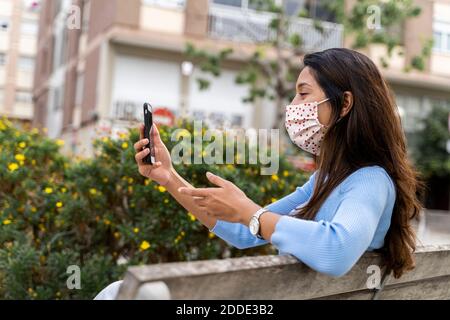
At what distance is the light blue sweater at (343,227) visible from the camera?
147 cm

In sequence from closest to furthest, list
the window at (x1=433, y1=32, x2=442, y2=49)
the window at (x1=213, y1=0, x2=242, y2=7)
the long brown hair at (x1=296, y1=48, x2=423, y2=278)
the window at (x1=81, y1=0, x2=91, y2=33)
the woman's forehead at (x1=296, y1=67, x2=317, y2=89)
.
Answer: the long brown hair at (x1=296, y1=48, x2=423, y2=278)
the woman's forehead at (x1=296, y1=67, x2=317, y2=89)
the window at (x1=213, y1=0, x2=242, y2=7)
the window at (x1=81, y1=0, x2=91, y2=33)
the window at (x1=433, y1=32, x2=442, y2=49)

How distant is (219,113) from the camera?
58.8 ft

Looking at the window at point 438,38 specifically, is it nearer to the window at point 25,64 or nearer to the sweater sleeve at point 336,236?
the sweater sleeve at point 336,236

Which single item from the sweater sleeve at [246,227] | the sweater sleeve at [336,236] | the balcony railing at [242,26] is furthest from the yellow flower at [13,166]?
the balcony railing at [242,26]

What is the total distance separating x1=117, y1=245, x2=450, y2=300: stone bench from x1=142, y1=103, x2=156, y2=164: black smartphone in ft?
2.92

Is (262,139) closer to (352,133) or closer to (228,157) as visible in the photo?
(228,157)

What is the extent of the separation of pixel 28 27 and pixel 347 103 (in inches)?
1501

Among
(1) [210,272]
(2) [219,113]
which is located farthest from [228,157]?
(2) [219,113]

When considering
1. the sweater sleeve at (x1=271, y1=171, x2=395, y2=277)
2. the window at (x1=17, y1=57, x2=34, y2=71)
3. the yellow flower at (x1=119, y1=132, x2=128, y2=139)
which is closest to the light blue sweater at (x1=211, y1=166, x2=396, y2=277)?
the sweater sleeve at (x1=271, y1=171, x2=395, y2=277)

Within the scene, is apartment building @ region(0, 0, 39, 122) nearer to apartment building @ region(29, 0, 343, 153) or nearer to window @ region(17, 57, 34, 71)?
window @ region(17, 57, 34, 71)

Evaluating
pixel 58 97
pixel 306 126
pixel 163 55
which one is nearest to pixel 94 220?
pixel 306 126

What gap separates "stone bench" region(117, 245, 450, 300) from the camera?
1171 mm

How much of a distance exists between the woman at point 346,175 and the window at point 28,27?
36968 millimetres

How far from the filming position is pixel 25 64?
3859cm
